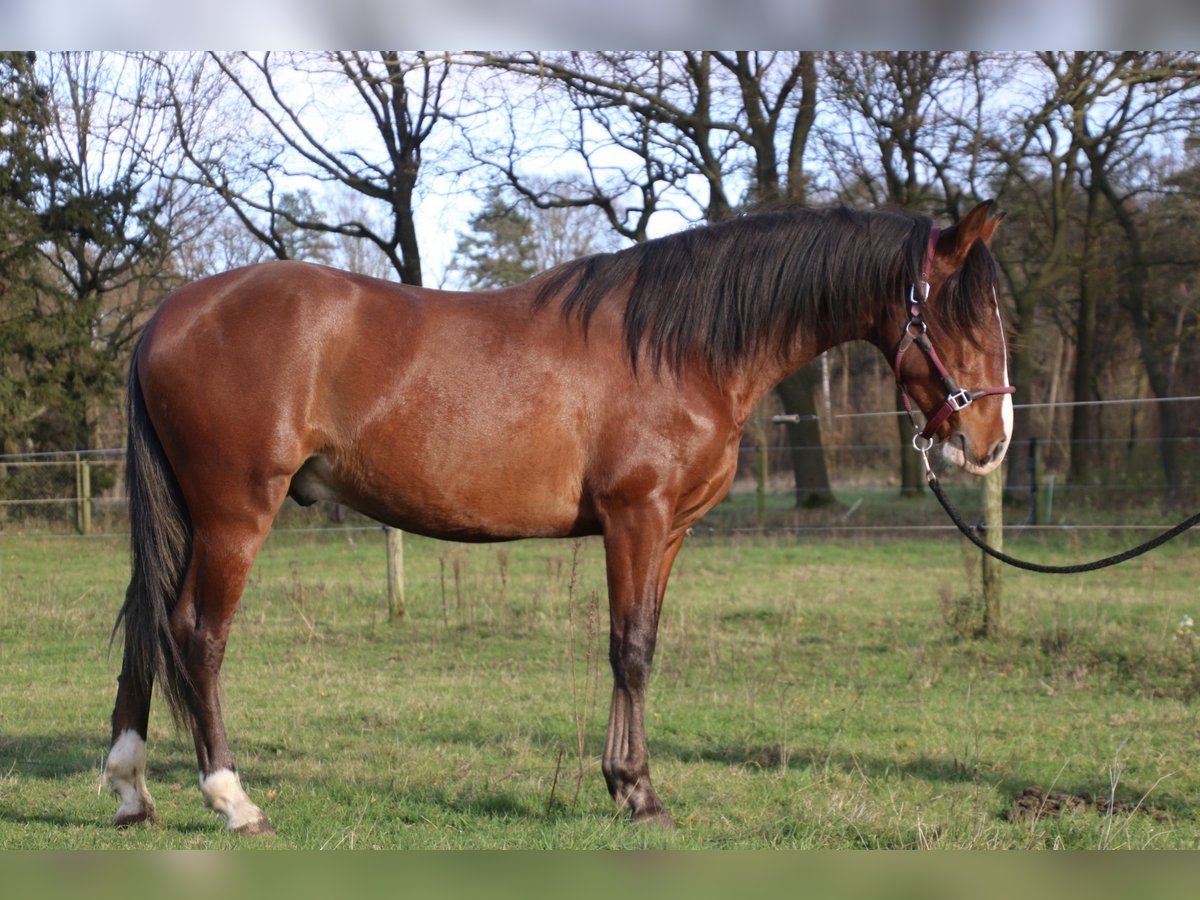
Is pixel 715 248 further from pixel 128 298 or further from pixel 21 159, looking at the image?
pixel 128 298

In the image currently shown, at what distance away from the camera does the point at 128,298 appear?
84.7 feet

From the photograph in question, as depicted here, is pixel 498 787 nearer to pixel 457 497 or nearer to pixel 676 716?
pixel 457 497

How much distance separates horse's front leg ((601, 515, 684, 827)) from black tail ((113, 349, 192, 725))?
160cm

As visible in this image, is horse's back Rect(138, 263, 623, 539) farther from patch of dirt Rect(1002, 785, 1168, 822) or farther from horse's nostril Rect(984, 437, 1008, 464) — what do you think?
patch of dirt Rect(1002, 785, 1168, 822)

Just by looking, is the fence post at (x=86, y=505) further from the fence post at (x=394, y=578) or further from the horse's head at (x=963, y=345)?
the horse's head at (x=963, y=345)

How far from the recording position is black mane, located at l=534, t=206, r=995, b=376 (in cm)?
412

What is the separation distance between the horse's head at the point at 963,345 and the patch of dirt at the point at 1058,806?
145 centimetres

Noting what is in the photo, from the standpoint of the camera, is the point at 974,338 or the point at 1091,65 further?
the point at 1091,65

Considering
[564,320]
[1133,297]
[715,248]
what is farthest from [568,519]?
[1133,297]

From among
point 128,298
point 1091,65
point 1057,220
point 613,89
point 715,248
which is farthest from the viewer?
point 128,298

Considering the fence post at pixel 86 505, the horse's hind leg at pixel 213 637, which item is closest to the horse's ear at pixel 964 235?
the horse's hind leg at pixel 213 637

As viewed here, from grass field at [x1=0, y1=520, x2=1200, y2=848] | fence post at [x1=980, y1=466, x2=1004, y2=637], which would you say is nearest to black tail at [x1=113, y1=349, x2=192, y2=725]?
grass field at [x1=0, y1=520, x2=1200, y2=848]

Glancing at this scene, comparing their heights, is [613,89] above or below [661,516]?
above

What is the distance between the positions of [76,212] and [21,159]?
144 cm
